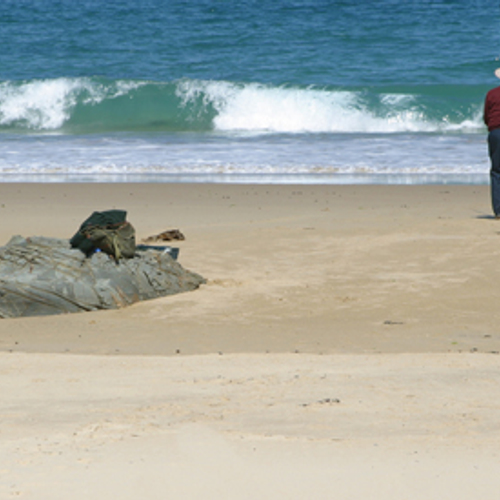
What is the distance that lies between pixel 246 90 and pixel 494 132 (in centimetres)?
1671

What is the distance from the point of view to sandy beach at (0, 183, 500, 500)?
2.48m

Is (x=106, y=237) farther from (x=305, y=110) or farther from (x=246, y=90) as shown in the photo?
(x=246, y=90)

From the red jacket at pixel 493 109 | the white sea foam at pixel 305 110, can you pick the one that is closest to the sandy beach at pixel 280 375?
the red jacket at pixel 493 109

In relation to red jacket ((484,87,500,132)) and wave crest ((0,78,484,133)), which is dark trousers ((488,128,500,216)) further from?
wave crest ((0,78,484,133))

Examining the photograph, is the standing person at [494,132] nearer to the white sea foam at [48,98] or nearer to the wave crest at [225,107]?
the wave crest at [225,107]

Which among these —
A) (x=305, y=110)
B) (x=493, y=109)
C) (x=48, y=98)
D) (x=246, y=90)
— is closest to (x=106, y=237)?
(x=493, y=109)

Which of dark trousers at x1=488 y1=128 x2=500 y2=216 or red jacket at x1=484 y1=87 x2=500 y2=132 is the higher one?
red jacket at x1=484 y1=87 x2=500 y2=132

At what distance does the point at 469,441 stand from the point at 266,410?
786 mm

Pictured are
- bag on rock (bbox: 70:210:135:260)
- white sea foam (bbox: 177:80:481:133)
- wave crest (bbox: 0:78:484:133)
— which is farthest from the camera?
wave crest (bbox: 0:78:484:133)

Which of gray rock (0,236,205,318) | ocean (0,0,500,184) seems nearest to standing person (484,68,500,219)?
gray rock (0,236,205,318)

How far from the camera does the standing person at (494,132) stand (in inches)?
332

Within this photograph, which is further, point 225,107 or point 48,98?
point 48,98

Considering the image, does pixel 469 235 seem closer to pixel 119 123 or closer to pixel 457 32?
pixel 119 123

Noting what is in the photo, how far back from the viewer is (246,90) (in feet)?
81.1
